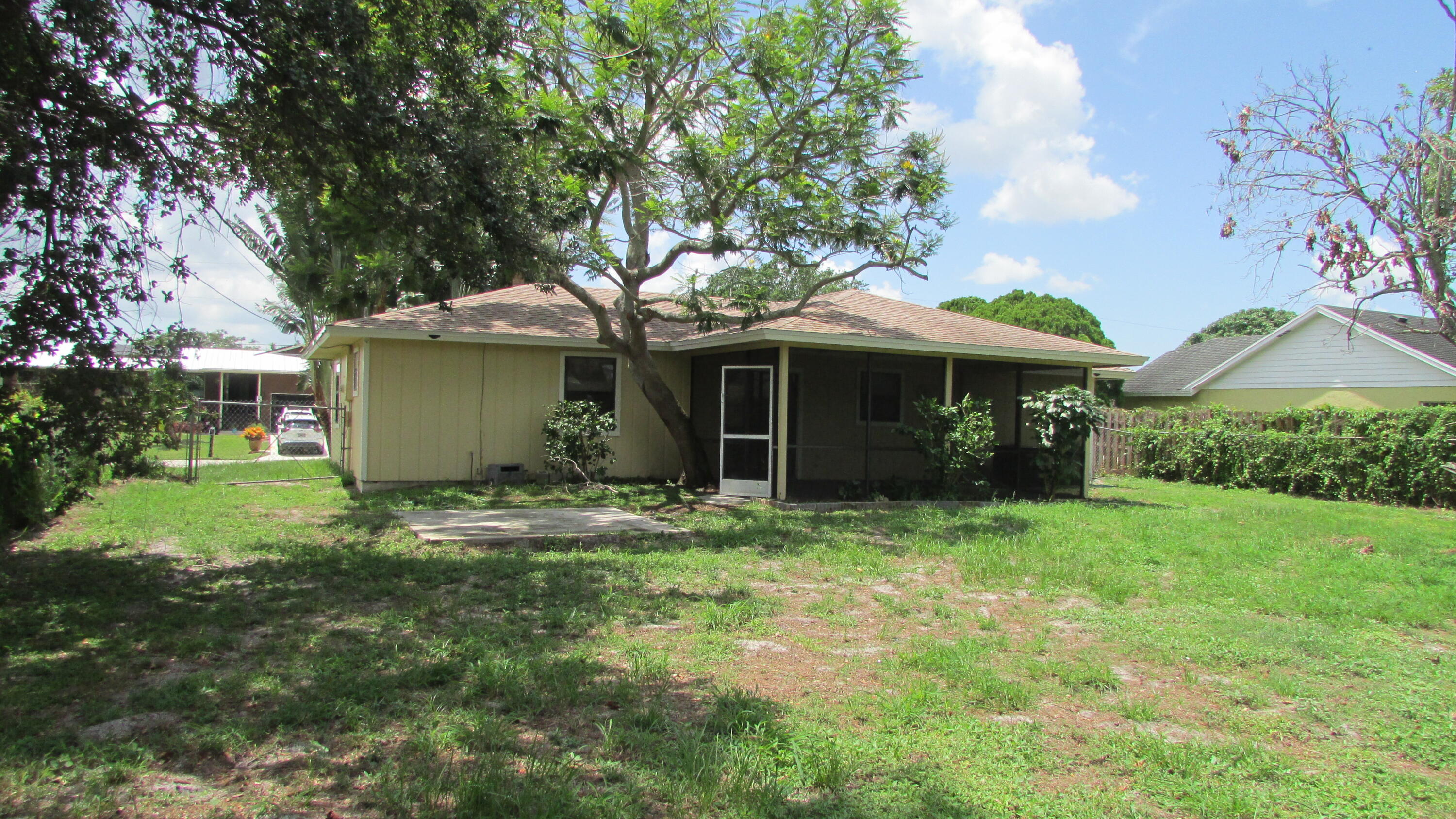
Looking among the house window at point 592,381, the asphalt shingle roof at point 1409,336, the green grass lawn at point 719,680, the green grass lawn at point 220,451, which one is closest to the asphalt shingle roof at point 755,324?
the house window at point 592,381

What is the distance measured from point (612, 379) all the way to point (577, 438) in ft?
5.43

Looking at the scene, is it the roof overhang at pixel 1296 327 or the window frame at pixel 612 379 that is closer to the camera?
the window frame at pixel 612 379

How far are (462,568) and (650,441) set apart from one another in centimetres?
788

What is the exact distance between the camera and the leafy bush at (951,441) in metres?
13.1

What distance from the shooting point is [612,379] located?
1479cm

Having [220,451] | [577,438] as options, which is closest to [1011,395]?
[577,438]

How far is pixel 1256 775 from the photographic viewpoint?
3590 millimetres

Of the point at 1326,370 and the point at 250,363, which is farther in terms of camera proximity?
the point at 250,363

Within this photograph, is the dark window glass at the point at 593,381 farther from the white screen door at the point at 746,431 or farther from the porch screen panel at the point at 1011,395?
the porch screen panel at the point at 1011,395

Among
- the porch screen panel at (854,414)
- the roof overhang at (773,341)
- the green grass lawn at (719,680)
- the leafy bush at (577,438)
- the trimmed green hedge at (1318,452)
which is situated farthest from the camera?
the porch screen panel at (854,414)

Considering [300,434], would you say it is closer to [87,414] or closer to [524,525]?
[524,525]

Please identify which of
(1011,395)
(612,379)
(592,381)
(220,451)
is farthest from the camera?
(220,451)

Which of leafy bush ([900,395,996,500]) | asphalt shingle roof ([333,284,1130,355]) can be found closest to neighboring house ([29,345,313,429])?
asphalt shingle roof ([333,284,1130,355])

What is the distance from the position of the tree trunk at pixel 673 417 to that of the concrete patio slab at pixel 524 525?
277cm
